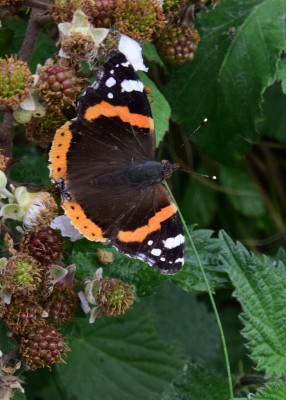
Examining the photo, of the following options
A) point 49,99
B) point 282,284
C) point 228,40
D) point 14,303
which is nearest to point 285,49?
point 228,40

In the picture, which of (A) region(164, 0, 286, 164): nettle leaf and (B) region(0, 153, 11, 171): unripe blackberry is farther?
(A) region(164, 0, 286, 164): nettle leaf

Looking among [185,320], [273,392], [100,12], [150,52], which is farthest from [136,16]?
[185,320]

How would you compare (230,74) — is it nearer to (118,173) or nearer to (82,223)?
(118,173)

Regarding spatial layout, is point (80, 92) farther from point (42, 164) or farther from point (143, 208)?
point (42, 164)

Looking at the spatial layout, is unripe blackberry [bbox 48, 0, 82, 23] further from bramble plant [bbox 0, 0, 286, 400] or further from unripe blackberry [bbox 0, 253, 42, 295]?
unripe blackberry [bbox 0, 253, 42, 295]

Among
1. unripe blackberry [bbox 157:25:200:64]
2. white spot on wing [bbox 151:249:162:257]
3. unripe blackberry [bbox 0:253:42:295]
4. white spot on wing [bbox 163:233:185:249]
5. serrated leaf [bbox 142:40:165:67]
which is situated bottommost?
unripe blackberry [bbox 0:253:42:295]

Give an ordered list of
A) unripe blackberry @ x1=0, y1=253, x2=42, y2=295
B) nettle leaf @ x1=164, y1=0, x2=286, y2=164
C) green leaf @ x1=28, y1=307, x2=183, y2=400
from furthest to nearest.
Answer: green leaf @ x1=28, y1=307, x2=183, y2=400 → nettle leaf @ x1=164, y1=0, x2=286, y2=164 → unripe blackberry @ x1=0, y1=253, x2=42, y2=295

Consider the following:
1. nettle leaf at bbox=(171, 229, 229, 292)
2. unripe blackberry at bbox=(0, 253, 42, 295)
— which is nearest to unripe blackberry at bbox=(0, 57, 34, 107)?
unripe blackberry at bbox=(0, 253, 42, 295)

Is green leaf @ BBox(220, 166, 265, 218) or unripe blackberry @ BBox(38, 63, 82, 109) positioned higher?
unripe blackberry @ BBox(38, 63, 82, 109)
